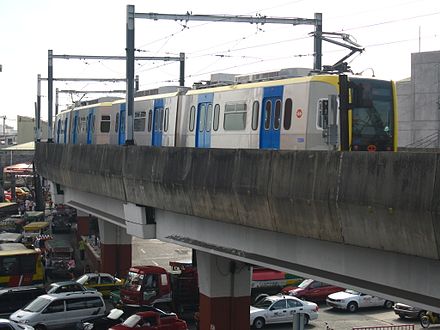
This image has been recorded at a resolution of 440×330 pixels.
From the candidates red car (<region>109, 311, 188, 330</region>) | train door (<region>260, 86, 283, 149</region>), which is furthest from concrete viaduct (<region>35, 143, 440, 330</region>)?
train door (<region>260, 86, 283, 149</region>)

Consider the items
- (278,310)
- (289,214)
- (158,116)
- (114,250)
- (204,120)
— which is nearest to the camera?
(289,214)

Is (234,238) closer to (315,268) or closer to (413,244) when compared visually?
(315,268)

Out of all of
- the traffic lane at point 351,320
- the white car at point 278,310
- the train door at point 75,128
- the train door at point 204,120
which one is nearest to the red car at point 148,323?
the traffic lane at point 351,320

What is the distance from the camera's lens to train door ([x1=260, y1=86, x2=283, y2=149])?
55.7 feet

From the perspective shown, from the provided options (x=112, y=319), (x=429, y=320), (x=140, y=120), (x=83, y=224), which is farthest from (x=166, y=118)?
(x=83, y=224)

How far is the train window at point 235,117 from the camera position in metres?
18.4

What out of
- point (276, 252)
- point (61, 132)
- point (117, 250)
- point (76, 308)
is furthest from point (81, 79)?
point (276, 252)

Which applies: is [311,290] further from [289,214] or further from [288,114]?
[289,214]

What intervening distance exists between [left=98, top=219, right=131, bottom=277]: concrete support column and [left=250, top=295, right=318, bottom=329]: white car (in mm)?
10926

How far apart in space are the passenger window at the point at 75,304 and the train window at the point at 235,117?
8.54 metres

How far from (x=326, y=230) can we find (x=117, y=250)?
25.3 metres

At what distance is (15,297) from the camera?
2488 cm

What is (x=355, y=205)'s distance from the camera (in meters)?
9.99

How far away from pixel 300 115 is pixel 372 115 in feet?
5.97
